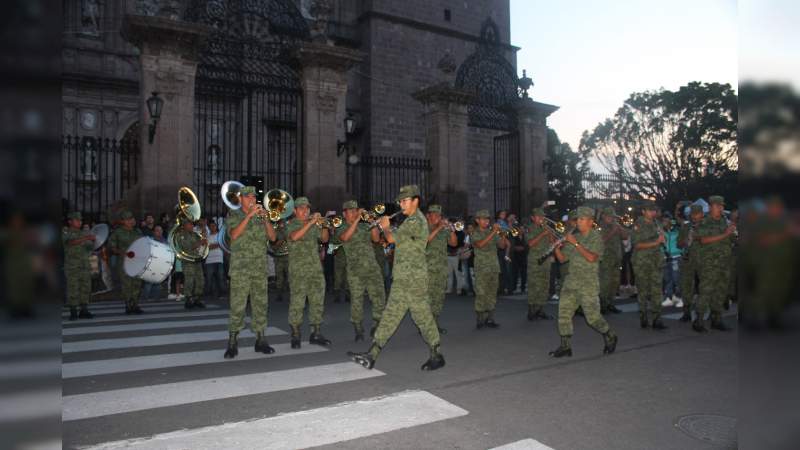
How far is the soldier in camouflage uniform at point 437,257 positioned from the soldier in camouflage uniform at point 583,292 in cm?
216

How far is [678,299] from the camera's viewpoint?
41.1ft

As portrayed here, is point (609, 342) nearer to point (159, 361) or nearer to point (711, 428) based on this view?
point (711, 428)

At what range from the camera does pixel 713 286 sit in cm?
875

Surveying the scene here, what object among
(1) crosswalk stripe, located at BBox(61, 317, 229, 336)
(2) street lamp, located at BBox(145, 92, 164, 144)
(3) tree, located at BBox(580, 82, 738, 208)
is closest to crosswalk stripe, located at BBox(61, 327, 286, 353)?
(1) crosswalk stripe, located at BBox(61, 317, 229, 336)

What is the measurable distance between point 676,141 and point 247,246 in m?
39.1

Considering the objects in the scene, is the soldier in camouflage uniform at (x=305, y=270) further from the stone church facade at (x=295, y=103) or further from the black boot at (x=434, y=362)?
the stone church facade at (x=295, y=103)

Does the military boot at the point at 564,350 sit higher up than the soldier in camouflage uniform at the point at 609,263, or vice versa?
the soldier in camouflage uniform at the point at 609,263

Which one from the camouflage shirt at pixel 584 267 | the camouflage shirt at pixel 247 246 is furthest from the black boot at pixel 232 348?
the camouflage shirt at pixel 584 267

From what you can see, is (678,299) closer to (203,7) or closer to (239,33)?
(239,33)

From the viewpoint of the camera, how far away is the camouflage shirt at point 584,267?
6973 mm

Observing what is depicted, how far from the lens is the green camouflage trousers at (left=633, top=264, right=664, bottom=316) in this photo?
8953 mm

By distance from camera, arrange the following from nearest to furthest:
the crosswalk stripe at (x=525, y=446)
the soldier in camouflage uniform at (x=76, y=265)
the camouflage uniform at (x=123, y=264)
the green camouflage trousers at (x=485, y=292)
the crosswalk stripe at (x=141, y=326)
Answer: the crosswalk stripe at (x=525, y=446) → the crosswalk stripe at (x=141, y=326) → the green camouflage trousers at (x=485, y=292) → the soldier in camouflage uniform at (x=76, y=265) → the camouflage uniform at (x=123, y=264)

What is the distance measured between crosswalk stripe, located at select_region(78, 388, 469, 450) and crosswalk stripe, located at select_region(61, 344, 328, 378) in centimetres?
233

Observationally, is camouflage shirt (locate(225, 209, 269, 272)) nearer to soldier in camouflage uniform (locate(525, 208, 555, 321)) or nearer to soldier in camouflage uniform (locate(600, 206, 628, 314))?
soldier in camouflage uniform (locate(525, 208, 555, 321))
